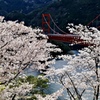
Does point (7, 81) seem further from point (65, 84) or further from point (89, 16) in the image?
point (89, 16)

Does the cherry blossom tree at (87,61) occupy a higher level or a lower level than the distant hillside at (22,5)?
lower

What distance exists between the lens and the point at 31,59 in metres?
6.71

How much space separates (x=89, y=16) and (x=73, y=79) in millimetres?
60585

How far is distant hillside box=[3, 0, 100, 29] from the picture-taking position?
6722 cm

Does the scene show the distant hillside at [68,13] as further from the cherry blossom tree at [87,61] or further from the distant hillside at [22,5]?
the cherry blossom tree at [87,61]

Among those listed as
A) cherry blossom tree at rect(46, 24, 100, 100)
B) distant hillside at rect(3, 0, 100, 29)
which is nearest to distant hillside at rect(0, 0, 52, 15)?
distant hillside at rect(3, 0, 100, 29)

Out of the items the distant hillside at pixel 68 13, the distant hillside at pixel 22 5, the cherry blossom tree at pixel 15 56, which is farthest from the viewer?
the distant hillside at pixel 22 5

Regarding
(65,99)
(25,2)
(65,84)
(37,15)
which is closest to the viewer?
(65,84)

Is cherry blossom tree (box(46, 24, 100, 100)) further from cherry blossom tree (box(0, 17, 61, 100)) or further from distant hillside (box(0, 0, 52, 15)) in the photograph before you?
distant hillside (box(0, 0, 52, 15))

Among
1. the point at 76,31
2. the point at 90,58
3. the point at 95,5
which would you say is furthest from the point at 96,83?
the point at 95,5

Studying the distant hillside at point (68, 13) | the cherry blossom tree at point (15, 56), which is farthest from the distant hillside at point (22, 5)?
the cherry blossom tree at point (15, 56)

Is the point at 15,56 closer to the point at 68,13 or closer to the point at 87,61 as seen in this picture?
the point at 87,61

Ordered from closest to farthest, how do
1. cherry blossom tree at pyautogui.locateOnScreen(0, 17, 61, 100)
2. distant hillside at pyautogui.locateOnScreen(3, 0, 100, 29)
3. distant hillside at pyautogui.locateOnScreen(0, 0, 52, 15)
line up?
cherry blossom tree at pyautogui.locateOnScreen(0, 17, 61, 100) → distant hillside at pyautogui.locateOnScreen(3, 0, 100, 29) → distant hillside at pyautogui.locateOnScreen(0, 0, 52, 15)

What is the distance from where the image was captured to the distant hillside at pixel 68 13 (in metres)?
67.2
